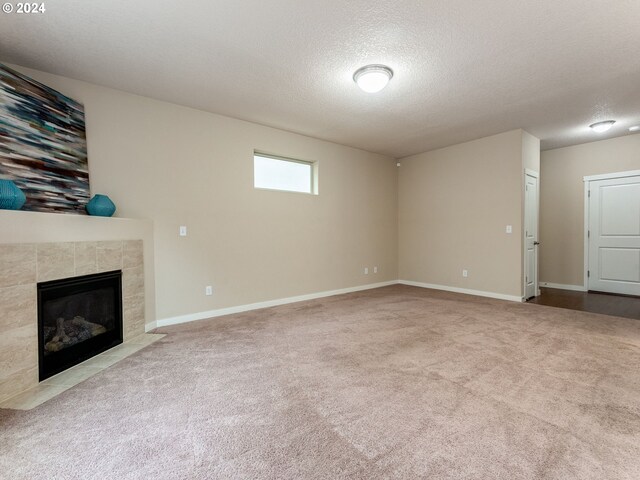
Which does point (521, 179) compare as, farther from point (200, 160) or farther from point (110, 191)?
point (110, 191)

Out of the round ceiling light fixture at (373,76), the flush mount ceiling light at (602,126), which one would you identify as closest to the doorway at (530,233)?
the flush mount ceiling light at (602,126)

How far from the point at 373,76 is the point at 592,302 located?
5.12 meters

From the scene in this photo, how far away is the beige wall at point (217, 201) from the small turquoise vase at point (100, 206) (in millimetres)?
308

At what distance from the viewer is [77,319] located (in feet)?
9.08

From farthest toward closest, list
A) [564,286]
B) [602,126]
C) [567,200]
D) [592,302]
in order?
[564,286] → [567,200] → [592,302] → [602,126]

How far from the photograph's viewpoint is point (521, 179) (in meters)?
4.82

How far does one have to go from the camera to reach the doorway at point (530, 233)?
4.98 metres

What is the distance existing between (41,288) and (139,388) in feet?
3.90

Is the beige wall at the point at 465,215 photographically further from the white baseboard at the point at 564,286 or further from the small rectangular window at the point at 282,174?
the small rectangular window at the point at 282,174

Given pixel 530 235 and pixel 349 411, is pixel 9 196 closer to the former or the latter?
pixel 349 411

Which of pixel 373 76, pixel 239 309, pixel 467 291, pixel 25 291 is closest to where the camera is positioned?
pixel 25 291

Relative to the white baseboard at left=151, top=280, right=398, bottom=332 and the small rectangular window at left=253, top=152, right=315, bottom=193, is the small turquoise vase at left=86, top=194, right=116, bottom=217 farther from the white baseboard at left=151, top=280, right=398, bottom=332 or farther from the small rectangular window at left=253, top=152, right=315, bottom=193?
the small rectangular window at left=253, top=152, right=315, bottom=193

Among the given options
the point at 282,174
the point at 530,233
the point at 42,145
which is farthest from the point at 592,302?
the point at 42,145

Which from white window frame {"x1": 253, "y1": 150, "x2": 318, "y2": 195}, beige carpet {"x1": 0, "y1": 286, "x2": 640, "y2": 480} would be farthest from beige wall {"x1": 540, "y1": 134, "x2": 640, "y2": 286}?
white window frame {"x1": 253, "y1": 150, "x2": 318, "y2": 195}
